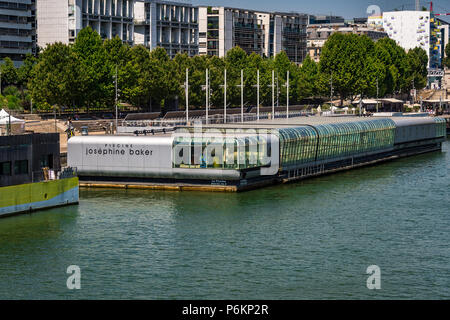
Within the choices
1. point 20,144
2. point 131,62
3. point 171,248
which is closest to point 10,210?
point 20,144

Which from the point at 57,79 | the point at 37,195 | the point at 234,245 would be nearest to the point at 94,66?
the point at 57,79

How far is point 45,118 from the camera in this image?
115500 millimetres

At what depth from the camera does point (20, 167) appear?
208 ft

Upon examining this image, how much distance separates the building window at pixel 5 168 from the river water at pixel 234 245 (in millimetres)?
3487

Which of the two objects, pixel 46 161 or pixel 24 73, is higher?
pixel 24 73

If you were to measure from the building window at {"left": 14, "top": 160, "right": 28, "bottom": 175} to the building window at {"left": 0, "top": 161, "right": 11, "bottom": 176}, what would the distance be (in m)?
0.56

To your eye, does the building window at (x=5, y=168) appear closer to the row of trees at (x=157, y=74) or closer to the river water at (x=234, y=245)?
the river water at (x=234, y=245)

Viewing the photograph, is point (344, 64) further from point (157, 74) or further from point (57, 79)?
point (57, 79)

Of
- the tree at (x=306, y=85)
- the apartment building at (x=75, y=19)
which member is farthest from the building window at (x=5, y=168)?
the tree at (x=306, y=85)

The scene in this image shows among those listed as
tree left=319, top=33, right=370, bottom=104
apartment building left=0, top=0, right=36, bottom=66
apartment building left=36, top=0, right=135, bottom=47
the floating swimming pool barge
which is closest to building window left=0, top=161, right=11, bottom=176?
the floating swimming pool barge

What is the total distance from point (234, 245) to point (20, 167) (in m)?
19.3

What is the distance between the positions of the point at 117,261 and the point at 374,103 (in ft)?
496

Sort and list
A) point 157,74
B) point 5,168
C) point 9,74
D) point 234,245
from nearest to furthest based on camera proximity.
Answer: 1. point 234,245
2. point 5,168
3. point 157,74
4. point 9,74

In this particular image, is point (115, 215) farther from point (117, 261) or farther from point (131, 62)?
point (131, 62)
